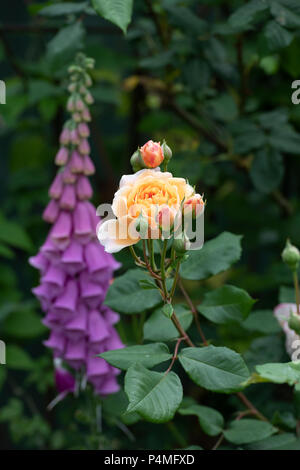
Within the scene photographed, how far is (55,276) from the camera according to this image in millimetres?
979

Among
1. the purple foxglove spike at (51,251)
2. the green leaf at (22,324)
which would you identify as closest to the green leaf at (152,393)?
the purple foxglove spike at (51,251)

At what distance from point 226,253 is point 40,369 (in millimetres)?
852

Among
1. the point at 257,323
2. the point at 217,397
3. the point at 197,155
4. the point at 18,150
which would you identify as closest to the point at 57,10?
the point at 197,155

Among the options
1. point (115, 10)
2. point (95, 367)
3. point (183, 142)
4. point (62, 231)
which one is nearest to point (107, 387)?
point (95, 367)

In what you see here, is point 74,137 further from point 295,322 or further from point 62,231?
point 295,322

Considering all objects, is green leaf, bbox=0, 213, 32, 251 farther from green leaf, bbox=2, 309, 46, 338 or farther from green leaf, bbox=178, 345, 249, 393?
green leaf, bbox=178, 345, 249, 393

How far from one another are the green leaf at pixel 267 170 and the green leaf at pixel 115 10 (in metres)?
0.46

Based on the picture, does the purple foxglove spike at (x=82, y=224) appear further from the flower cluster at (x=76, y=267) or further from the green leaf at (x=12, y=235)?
the green leaf at (x=12, y=235)

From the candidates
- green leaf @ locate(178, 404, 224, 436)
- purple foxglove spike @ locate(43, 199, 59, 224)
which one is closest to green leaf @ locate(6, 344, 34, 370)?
purple foxglove spike @ locate(43, 199, 59, 224)

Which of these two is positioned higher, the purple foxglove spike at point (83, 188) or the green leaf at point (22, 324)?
the purple foxglove spike at point (83, 188)

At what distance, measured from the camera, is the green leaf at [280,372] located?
0.60 meters

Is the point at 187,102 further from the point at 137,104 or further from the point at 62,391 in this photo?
the point at 62,391

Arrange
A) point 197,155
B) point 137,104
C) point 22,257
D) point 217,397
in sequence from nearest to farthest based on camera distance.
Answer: point 217,397
point 197,155
point 137,104
point 22,257
